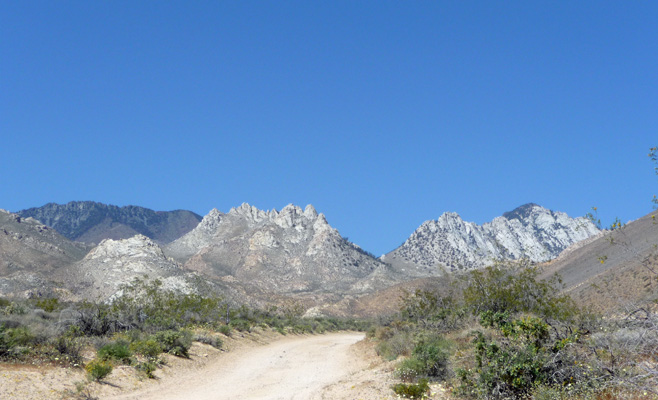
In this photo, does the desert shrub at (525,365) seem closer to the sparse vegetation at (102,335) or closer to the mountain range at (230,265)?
the sparse vegetation at (102,335)

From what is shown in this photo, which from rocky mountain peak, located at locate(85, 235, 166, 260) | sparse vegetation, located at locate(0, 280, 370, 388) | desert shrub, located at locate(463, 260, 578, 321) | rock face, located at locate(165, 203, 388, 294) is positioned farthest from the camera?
rock face, located at locate(165, 203, 388, 294)

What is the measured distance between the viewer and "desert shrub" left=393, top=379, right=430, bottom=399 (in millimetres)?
12109

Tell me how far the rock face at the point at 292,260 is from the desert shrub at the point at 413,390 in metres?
119

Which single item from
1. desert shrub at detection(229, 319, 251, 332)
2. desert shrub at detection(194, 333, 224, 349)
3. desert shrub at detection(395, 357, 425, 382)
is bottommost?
desert shrub at detection(395, 357, 425, 382)

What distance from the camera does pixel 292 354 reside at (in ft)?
87.2

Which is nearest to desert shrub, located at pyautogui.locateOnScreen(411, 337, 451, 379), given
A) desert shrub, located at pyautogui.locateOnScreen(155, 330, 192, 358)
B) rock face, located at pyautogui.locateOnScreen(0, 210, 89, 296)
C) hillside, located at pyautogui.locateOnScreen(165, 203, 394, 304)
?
desert shrub, located at pyautogui.locateOnScreen(155, 330, 192, 358)

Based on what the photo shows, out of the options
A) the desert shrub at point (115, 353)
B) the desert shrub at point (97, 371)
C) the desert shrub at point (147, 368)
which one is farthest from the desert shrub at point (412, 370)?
the desert shrub at point (115, 353)

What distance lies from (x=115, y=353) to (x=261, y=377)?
5078mm

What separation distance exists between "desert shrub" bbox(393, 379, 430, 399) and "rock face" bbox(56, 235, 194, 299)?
67781mm

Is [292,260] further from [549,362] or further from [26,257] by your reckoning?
[549,362]

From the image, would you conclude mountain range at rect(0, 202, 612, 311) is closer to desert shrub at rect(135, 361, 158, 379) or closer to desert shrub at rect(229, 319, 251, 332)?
desert shrub at rect(229, 319, 251, 332)

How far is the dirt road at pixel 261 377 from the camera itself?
46.2ft

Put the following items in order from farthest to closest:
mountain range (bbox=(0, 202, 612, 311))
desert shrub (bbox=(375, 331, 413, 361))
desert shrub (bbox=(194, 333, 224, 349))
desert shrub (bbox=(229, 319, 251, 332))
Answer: mountain range (bbox=(0, 202, 612, 311)), desert shrub (bbox=(229, 319, 251, 332)), desert shrub (bbox=(194, 333, 224, 349)), desert shrub (bbox=(375, 331, 413, 361))

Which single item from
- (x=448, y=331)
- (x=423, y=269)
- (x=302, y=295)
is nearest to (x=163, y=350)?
(x=448, y=331)
